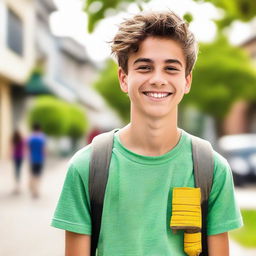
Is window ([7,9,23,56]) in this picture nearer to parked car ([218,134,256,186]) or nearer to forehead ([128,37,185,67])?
parked car ([218,134,256,186])

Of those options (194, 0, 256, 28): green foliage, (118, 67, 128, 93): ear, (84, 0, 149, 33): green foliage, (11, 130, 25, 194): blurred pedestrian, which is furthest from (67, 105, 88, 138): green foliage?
(118, 67, 128, 93): ear

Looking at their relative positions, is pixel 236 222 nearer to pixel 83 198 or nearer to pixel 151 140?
pixel 151 140

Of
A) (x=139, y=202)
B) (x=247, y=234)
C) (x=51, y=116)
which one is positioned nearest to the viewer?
(x=139, y=202)

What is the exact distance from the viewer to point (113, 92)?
3894cm

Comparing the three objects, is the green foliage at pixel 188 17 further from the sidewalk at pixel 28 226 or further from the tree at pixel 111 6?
the sidewalk at pixel 28 226

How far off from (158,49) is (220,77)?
32807mm

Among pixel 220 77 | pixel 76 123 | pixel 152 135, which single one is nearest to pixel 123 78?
pixel 152 135

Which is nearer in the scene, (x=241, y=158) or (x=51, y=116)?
(x=241, y=158)

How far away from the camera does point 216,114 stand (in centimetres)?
3500

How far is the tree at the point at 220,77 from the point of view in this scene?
3359cm

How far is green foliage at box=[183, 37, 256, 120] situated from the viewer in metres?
33.6

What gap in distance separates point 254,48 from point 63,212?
4185cm

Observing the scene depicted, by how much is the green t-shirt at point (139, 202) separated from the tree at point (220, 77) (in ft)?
104

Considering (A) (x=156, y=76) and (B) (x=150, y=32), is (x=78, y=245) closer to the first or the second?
(A) (x=156, y=76)
